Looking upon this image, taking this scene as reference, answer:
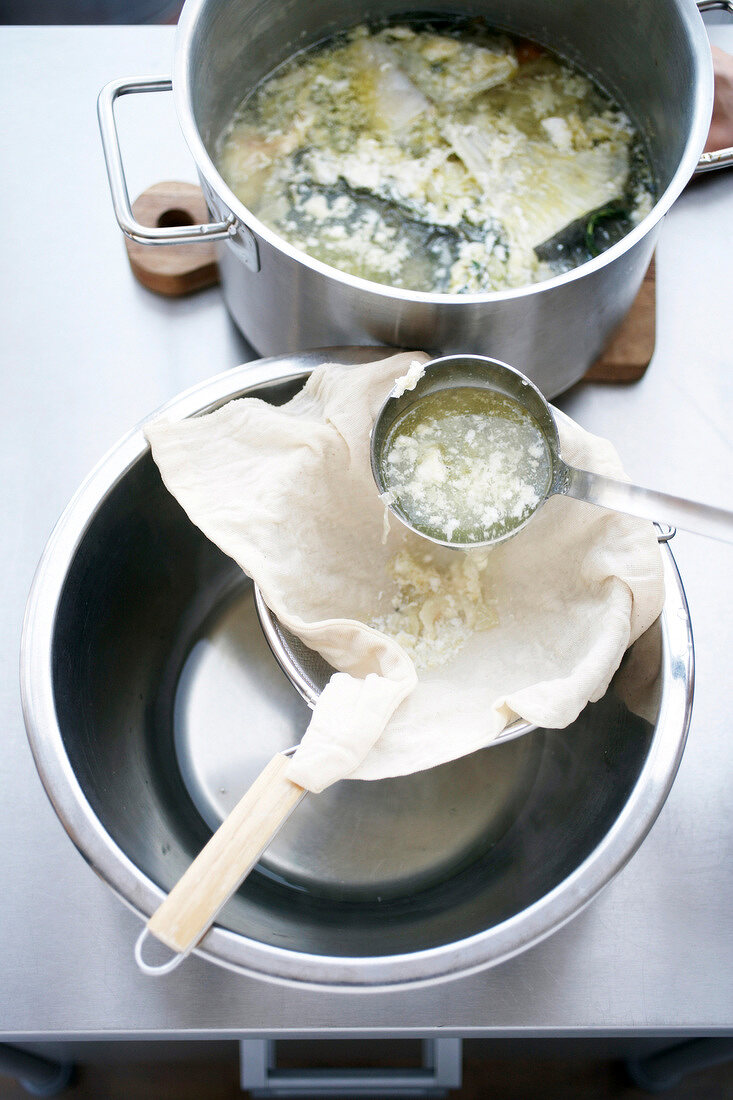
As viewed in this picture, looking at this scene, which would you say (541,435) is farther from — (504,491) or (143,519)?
(143,519)

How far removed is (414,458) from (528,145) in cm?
34

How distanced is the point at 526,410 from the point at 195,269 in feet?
Result: 1.25

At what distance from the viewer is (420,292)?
637 millimetres

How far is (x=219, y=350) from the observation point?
0.88 meters

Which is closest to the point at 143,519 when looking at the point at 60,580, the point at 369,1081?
the point at 60,580

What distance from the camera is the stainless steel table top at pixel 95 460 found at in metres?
0.70

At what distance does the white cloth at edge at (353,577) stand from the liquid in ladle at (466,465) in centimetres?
4

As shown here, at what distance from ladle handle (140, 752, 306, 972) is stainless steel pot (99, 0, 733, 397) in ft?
1.10

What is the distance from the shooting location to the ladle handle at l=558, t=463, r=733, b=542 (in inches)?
21.7

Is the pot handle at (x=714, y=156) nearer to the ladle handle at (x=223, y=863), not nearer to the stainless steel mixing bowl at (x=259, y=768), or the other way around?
the stainless steel mixing bowl at (x=259, y=768)

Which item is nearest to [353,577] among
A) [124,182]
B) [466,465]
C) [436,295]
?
[466,465]

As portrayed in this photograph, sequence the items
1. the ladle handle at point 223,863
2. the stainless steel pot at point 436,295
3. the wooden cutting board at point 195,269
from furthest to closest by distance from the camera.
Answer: the wooden cutting board at point 195,269 < the stainless steel pot at point 436,295 < the ladle handle at point 223,863

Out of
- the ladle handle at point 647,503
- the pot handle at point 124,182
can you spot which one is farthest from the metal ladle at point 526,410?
the pot handle at point 124,182

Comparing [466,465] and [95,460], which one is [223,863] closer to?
[466,465]
